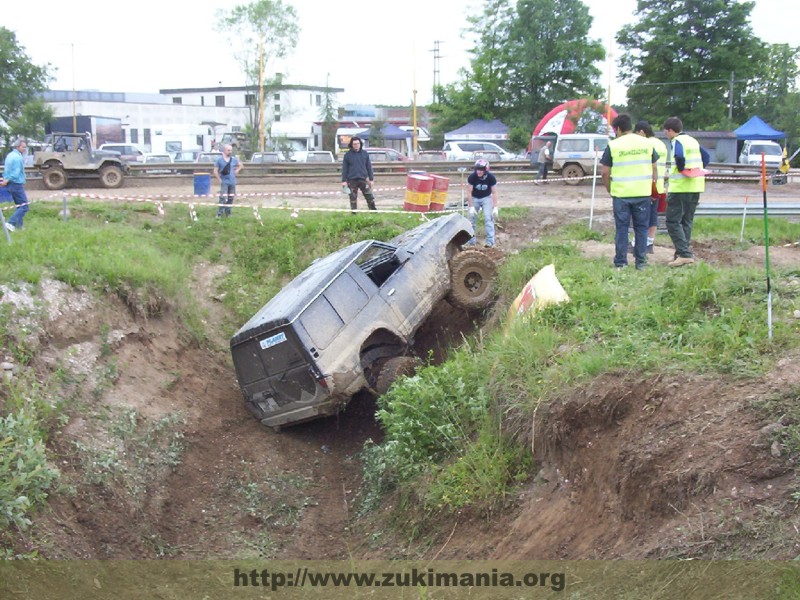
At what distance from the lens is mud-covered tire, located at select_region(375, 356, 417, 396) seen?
33.6 feet

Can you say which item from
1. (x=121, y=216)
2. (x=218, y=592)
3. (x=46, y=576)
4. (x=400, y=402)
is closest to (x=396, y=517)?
(x=400, y=402)

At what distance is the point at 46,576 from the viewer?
679 cm

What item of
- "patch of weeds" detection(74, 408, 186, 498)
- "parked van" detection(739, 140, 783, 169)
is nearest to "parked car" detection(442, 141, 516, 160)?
Answer: "parked van" detection(739, 140, 783, 169)

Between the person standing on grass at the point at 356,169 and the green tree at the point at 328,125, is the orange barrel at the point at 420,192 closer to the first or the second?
the person standing on grass at the point at 356,169

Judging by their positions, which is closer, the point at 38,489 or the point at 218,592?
the point at 218,592

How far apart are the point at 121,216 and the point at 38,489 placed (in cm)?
1013

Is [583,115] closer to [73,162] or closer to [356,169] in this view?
[73,162]

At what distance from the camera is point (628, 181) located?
1088 centimetres

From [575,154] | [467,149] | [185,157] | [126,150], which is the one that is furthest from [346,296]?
[126,150]

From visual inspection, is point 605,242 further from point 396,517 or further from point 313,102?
point 313,102

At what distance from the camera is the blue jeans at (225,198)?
17500 mm

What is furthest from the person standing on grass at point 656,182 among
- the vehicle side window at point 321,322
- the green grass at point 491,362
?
the vehicle side window at point 321,322

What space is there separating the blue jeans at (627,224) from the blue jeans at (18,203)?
30.7 ft

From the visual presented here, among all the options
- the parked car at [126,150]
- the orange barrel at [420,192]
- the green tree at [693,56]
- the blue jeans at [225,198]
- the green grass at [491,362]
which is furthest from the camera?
the green tree at [693,56]
